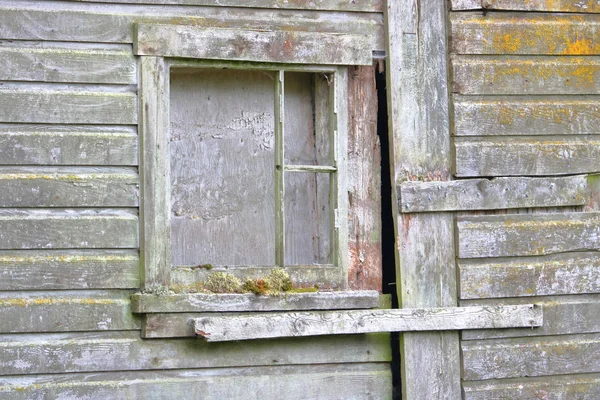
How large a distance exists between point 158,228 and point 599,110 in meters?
2.33

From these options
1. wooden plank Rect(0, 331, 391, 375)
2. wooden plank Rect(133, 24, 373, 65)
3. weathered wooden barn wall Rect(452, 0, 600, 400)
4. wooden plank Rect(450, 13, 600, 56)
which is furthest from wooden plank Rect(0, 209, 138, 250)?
wooden plank Rect(450, 13, 600, 56)

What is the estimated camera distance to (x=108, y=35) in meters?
4.32

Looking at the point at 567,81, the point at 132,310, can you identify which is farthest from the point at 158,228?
the point at 567,81

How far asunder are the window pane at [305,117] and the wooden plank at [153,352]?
950 millimetres

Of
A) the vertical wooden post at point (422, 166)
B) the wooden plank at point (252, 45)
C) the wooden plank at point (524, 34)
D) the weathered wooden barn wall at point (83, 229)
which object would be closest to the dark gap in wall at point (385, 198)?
the vertical wooden post at point (422, 166)

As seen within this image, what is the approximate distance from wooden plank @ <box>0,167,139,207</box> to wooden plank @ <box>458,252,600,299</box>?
Result: 1.69 metres

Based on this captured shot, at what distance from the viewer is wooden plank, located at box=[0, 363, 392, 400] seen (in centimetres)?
416

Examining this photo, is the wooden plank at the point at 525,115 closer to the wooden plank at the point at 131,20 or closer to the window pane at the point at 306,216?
the wooden plank at the point at 131,20

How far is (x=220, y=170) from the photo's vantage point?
15.7ft

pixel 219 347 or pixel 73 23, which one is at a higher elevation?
pixel 73 23

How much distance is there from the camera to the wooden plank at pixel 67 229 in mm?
4152

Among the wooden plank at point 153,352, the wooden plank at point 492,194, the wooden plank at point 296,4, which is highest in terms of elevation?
the wooden plank at point 296,4

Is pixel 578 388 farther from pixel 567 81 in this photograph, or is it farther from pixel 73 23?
pixel 73 23

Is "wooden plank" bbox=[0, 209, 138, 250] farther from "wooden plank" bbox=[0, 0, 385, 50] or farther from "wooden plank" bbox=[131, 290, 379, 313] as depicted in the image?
"wooden plank" bbox=[0, 0, 385, 50]
